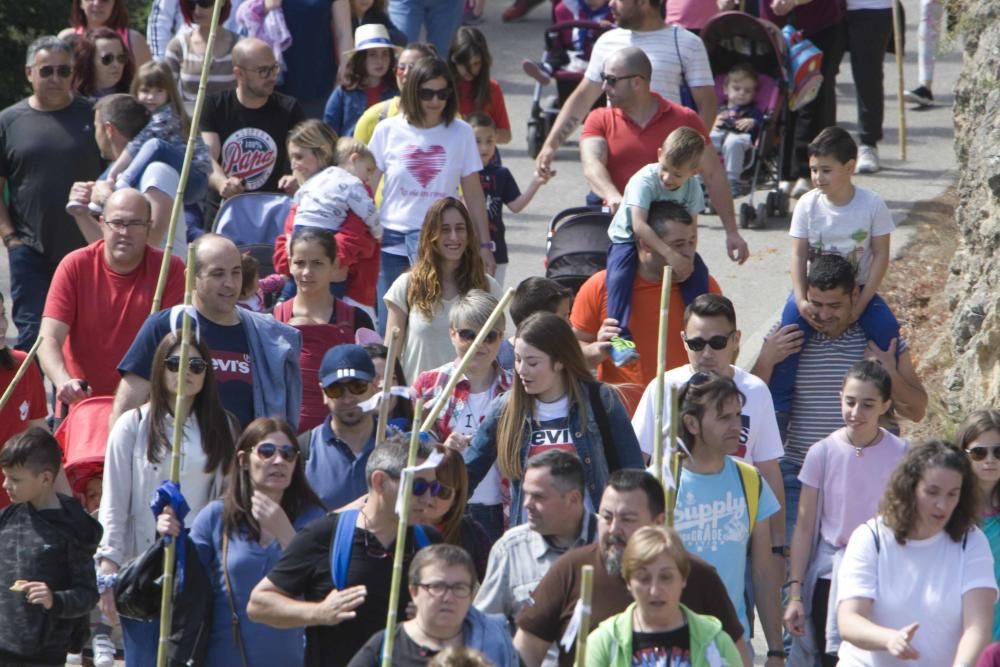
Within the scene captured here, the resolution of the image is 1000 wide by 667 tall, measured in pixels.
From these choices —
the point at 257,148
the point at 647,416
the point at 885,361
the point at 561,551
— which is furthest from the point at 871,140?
the point at 561,551

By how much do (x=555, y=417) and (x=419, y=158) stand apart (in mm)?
3424

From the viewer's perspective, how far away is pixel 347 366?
7.02 meters

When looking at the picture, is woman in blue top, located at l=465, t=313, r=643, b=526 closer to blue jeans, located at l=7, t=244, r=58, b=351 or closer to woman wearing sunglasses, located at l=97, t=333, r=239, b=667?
woman wearing sunglasses, located at l=97, t=333, r=239, b=667

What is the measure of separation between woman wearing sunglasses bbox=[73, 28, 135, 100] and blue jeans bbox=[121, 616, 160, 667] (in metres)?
5.30

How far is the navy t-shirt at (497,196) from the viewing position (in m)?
10.6

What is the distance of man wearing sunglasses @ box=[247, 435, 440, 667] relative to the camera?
579 centimetres

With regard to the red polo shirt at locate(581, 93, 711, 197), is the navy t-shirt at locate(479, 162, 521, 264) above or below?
below

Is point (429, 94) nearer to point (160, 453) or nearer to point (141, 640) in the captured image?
point (160, 453)

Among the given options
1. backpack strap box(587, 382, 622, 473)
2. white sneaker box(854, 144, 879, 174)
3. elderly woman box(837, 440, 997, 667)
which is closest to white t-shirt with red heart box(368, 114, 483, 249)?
backpack strap box(587, 382, 622, 473)

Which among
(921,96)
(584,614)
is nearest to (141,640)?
(584,614)

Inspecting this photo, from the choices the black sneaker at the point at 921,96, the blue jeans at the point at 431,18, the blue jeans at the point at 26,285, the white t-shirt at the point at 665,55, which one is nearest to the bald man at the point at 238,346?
the blue jeans at the point at 26,285

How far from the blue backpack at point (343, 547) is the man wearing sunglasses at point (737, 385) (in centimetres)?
145

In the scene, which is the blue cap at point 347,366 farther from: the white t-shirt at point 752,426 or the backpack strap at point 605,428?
the white t-shirt at point 752,426

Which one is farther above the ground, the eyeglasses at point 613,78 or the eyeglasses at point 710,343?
the eyeglasses at point 613,78
